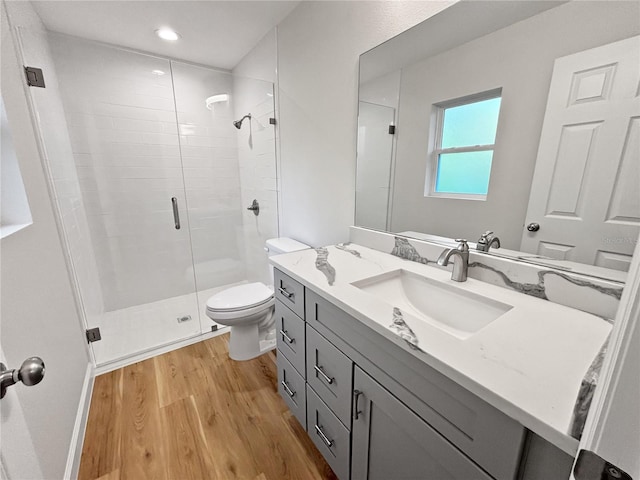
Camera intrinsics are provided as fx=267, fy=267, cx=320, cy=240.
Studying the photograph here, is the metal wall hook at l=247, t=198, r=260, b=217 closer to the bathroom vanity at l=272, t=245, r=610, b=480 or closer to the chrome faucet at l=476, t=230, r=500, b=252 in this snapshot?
the bathroom vanity at l=272, t=245, r=610, b=480

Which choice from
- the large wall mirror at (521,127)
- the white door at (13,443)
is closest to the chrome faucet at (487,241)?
the large wall mirror at (521,127)

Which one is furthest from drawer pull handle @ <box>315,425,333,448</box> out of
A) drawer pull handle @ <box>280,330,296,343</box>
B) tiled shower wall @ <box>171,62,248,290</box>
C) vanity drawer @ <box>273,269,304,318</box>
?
tiled shower wall @ <box>171,62,248,290</box>

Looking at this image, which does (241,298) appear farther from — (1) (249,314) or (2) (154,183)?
(2) (154,183)

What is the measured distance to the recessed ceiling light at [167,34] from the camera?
1945 millimetres

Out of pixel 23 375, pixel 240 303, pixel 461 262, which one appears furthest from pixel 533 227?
pixel 240 303

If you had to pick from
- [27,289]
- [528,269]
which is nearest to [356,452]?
[528,269]

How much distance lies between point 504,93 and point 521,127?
0.14 m

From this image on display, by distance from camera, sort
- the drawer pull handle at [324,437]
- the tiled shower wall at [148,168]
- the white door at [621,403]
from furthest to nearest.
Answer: the tiled shower wall at [148,168], the drawer pull handle at [324,437], the white door at [621,403]

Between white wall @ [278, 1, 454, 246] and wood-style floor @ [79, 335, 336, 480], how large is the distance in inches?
41.6

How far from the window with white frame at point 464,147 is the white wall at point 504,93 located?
3 cm

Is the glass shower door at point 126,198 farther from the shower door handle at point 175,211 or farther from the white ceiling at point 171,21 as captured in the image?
the white ceiling at point 171,21

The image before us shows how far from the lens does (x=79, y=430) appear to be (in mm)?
1313

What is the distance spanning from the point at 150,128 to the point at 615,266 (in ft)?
10.1

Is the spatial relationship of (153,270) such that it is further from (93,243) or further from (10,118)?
(10,118)
